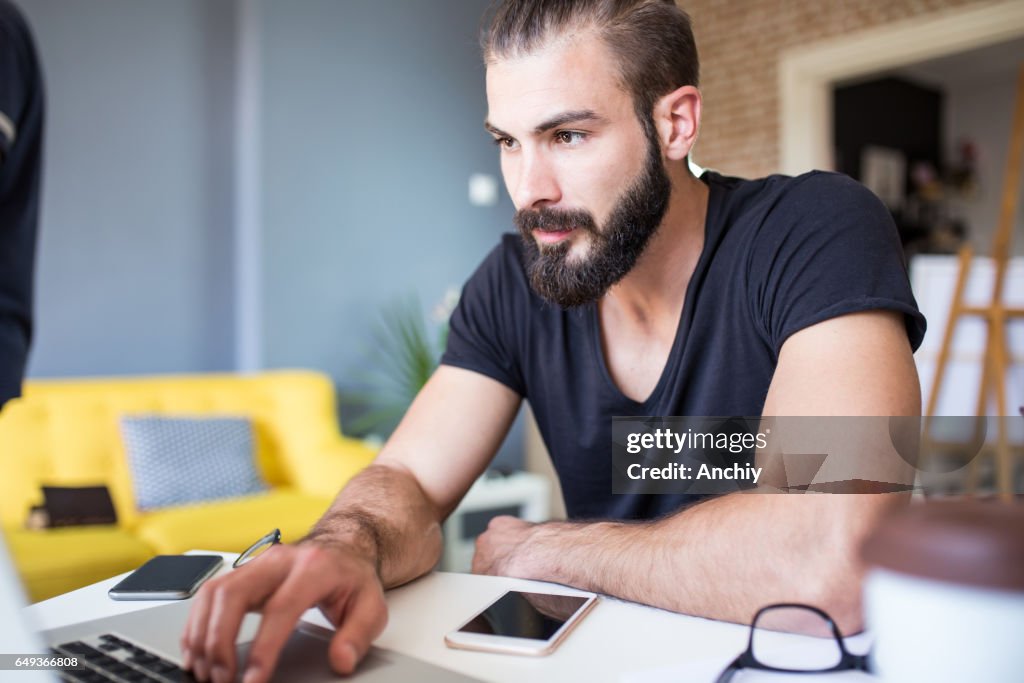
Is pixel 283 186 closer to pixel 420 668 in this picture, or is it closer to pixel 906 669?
pixel 420 668

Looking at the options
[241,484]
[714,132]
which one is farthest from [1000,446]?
[241,484]

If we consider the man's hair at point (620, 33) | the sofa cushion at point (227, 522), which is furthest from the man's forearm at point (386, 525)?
the sofa cushion at point (227, 522)

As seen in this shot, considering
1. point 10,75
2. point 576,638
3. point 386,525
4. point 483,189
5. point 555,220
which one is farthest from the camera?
point 483,189

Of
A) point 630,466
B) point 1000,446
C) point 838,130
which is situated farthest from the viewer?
point 838,130

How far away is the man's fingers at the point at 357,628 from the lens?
646 millimetres

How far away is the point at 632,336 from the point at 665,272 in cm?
11

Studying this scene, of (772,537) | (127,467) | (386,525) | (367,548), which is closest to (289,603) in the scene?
(367,548)

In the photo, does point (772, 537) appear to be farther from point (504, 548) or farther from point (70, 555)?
point (70, 555)

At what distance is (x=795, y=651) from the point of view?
2.30 ft

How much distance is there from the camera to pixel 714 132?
5.20 metres

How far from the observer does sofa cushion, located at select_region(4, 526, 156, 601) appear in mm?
2309

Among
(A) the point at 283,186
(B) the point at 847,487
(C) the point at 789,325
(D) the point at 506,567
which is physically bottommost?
(D) the point at 506,567

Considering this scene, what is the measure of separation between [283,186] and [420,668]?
3481 mm

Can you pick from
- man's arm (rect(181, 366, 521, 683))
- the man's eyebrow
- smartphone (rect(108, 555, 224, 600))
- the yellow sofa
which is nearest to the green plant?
the yellow sofa
